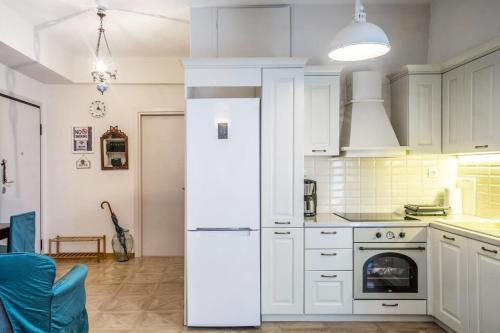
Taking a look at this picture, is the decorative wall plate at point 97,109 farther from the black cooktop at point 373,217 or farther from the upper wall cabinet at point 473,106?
the upper wall cabinet at point 473,106

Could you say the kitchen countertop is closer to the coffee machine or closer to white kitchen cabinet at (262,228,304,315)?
the coffee machine

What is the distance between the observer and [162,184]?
5.04m

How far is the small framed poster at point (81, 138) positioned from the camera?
16.0 feet

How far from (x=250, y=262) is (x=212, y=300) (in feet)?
1.49

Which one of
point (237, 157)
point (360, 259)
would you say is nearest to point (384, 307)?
point (360, 259)

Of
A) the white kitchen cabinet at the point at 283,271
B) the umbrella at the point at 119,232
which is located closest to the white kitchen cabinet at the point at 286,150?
the white kitchen cabinet at the point at 283,271

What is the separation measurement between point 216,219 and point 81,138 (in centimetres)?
320

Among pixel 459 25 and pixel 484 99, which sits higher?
pixel 459 25

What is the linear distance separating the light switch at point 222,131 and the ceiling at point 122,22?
134 centimetres

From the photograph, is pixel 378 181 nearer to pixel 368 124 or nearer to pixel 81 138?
pixel 368 124

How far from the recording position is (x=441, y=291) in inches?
106

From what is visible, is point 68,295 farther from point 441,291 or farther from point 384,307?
point 441,291

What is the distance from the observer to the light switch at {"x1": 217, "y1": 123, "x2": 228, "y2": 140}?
2.73 metres

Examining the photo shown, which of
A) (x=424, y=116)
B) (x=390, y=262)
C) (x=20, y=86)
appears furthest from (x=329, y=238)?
(x=20, y=86)
